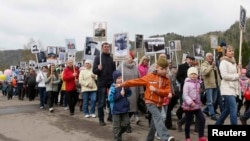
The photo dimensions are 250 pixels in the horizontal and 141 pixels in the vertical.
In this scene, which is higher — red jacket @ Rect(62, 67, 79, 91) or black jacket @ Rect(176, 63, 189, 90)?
black jacket @ Rect(176, 63, 189, 90)

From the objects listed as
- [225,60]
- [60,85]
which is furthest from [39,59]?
[225,60]

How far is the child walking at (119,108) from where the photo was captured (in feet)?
27.1

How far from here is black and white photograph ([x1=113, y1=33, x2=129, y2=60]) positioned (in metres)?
9.63

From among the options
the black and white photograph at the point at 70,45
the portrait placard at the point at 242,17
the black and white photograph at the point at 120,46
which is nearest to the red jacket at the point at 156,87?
the black and white photograph at the point at 120,46

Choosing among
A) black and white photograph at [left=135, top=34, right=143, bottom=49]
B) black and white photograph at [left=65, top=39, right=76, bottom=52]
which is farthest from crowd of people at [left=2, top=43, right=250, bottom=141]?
black and white photograph at [left=135, top=34, right=143, bottom=49]

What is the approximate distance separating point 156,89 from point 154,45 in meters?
5.90

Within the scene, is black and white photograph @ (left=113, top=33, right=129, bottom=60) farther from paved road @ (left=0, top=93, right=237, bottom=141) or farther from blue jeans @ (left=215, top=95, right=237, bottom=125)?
blue jeans @ (left=215, top=95, right=237, bottom=125)

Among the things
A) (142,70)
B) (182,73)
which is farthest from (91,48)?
(182,73)

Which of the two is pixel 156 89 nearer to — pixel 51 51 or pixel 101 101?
pixel 101 101

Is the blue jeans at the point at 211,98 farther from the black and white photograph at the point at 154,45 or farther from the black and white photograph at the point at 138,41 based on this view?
the black and white photograph at the point at 138,41

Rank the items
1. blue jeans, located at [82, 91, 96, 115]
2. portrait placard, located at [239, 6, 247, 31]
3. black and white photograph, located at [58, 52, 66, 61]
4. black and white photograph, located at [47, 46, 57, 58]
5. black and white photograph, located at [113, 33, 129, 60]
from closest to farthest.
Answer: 1. black and white photograph, located at [113, 33, 129, 60]
2. portrait placard, located at [239, 6, 247, 31]
3. blue jeans, located at [82, 91, 96, 115]
4. black and white photograph, located at [58, 52, 66, 61]
5. black and white photograph, located at [47, 46, 57, 58]

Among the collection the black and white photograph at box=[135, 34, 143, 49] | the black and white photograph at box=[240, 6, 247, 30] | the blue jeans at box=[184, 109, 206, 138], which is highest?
the black and white photograph at box=[240, 6, 247, 30]

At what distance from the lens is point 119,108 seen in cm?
827

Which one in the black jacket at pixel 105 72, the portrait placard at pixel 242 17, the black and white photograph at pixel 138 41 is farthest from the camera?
the black and white photograph at pixel 138 41
